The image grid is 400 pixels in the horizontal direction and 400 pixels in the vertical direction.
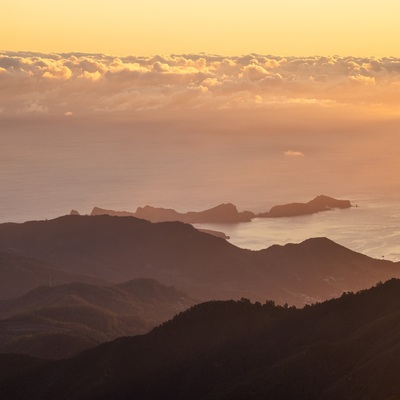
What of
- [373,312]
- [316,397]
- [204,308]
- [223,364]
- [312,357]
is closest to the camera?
[316,397]

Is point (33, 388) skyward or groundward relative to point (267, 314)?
groundward

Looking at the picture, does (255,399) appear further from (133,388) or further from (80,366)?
(80,366)

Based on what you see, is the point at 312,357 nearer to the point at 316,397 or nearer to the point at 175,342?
the point at 316,397

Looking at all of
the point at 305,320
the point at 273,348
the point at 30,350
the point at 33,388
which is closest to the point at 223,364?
the point at 273,348

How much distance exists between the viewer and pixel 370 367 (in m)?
132

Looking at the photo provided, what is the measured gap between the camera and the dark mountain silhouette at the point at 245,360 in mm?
134250

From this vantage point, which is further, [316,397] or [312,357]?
[312,357]

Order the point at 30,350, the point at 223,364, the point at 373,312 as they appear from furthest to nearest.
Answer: the point at 30,350 → the point at 373,312 → the point at 223,364

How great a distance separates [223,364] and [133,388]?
12.6 metres

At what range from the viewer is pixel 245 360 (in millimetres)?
154500

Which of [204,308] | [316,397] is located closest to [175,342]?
[204,308]

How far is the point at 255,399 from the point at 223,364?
20427 millimetres

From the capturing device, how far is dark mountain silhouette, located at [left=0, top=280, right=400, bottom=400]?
134 m

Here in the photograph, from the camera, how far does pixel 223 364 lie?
501ft
